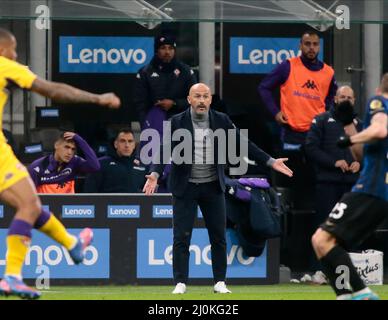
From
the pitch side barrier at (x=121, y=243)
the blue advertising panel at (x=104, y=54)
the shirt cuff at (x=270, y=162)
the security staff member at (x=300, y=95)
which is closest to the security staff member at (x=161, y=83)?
the security staff member at (x=300, y=95)

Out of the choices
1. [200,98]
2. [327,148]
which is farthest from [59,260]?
[327,148]

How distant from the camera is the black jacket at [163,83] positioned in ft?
58.1

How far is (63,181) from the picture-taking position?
16.7 metres

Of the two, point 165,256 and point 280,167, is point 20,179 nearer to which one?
point 280,167

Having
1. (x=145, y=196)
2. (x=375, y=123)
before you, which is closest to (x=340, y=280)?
(x=375, y=123)

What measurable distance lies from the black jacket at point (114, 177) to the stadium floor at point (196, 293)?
156cm

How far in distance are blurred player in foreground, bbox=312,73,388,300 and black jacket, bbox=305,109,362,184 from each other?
15.6 feet

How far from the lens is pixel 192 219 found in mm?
14500

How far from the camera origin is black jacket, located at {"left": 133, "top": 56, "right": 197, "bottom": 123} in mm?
17719

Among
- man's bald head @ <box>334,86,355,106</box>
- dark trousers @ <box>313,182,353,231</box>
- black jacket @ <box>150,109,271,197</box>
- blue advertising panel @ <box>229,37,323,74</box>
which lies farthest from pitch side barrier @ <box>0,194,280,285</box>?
blue advertising panel @ <box>229,37,323,74</box>

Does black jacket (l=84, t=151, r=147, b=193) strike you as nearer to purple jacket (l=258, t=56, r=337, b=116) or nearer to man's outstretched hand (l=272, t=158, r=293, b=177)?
purple jacket (l=258, t=56, r=337, b=116)

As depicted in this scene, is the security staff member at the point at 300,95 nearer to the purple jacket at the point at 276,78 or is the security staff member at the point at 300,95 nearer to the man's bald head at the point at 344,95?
the purple jacket at the point at 276,78

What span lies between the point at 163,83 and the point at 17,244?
21.0 feet

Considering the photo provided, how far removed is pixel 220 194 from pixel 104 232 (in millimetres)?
2378
